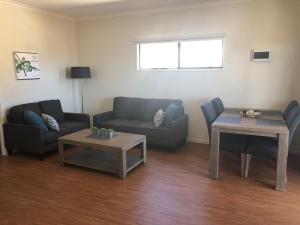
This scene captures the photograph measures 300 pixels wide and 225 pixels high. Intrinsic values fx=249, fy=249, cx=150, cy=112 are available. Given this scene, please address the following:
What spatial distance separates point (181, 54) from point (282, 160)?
2.76 meters

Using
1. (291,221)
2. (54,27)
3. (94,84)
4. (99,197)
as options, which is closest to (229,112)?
(291,221)

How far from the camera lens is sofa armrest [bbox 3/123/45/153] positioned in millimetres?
3928

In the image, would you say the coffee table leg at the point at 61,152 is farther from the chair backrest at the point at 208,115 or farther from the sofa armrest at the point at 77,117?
the chair backrest at the point at 208,115

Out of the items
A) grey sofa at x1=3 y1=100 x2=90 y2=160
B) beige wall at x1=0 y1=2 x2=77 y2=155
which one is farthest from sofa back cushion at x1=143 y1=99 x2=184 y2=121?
beige wall at x1=0 y1=2 x2=77 y2=155

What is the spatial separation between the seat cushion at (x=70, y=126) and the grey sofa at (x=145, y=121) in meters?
0.27

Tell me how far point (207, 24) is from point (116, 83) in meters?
2.26

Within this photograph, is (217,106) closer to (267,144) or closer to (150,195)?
(267,144)

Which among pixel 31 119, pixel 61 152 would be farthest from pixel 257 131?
pixel 31 119

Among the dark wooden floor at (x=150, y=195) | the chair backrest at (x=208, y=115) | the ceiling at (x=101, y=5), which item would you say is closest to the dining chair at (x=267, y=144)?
the dark wooden floor at (x=150, y=195)

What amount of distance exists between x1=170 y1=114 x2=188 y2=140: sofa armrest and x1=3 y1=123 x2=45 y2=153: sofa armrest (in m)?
2.12

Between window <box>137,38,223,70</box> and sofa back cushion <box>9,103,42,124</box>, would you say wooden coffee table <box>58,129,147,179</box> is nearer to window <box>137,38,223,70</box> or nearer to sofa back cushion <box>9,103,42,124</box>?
sofa back cushion <box>9,103,42,124</box>

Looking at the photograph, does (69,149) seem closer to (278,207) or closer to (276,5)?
(278,207)

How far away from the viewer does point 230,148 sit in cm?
331

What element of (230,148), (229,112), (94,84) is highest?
(94,84)
